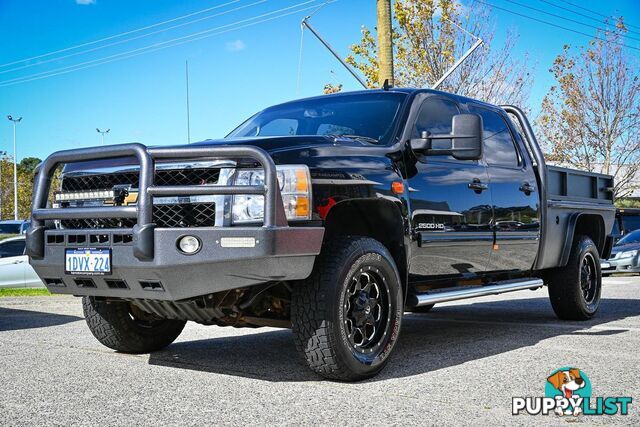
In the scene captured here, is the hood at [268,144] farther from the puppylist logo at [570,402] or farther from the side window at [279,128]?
the puppylist logo at [570,402]

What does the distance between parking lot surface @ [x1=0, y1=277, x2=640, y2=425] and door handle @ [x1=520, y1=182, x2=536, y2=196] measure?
1.30 m

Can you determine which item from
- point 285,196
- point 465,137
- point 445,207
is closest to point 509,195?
point 445,207

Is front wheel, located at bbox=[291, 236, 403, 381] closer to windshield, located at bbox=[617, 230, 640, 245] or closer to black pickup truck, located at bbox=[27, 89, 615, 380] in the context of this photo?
black pickup truck, located at bbox=[27, 89, 615, 380]

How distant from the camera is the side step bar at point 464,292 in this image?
5.54 metres

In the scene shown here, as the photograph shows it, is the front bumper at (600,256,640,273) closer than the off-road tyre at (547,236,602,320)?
No

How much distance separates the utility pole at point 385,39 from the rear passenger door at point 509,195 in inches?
359

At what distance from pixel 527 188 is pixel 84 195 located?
13.4ft

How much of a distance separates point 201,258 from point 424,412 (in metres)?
1.44

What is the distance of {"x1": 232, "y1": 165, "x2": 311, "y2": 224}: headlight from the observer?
14.3 feet

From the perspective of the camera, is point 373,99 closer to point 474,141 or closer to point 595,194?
point 474,141

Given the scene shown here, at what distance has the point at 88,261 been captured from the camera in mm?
4566

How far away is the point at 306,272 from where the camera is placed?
14.6 feet

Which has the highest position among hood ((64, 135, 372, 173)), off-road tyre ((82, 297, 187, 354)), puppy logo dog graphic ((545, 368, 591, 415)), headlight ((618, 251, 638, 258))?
hood ((64, 135, 372, 173))

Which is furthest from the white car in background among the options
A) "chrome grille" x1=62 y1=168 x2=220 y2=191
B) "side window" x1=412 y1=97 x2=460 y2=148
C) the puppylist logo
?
the puppylist logo
